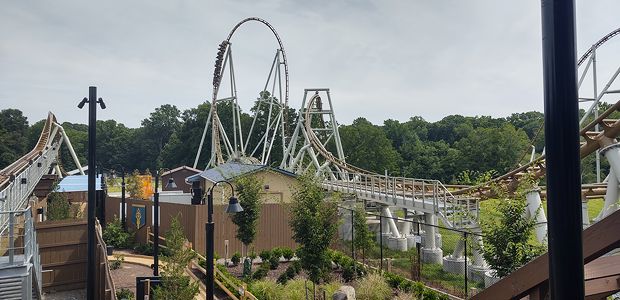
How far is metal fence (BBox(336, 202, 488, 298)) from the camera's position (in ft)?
44.1

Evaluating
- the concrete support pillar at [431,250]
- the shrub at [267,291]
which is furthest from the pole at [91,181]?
the concrete support pillar at [431,250]

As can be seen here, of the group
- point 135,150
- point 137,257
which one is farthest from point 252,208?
point 135,150

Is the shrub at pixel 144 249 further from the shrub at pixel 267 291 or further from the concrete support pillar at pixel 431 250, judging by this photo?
the concrete support pillar at pixel 431 250

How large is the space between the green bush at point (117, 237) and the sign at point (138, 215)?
61 cm

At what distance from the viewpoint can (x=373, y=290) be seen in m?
10.9

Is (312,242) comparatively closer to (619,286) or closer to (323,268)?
(323,268)

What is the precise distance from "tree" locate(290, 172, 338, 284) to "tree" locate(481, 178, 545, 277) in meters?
4.65

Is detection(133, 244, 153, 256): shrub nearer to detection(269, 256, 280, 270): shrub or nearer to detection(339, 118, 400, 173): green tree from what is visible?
detection(269, 256, 280, 270): shrub

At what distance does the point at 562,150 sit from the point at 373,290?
977 centimetres

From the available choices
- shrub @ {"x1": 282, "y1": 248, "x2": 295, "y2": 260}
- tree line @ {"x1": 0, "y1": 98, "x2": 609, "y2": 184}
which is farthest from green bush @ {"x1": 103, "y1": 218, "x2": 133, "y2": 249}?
tree line @ {"x1": 0, "y1": 98, "x2": 609, "y2": 184}

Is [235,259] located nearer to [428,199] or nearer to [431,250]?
[431,250]

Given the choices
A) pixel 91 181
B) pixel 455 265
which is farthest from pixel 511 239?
pixel 455 265

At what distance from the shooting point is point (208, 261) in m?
7.47

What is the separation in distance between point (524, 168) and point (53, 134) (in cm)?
2936
